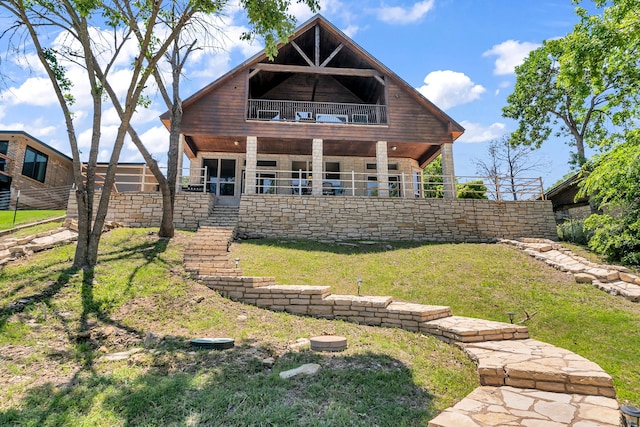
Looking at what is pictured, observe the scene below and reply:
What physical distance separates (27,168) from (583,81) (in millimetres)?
24653

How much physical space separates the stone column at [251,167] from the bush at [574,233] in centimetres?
1227

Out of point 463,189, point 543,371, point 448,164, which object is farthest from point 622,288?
point 463,189

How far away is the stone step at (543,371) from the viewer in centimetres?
342

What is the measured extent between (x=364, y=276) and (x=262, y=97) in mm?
12668

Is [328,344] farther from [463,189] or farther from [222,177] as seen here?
[463,189]

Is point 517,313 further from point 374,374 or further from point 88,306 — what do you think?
point 88,306

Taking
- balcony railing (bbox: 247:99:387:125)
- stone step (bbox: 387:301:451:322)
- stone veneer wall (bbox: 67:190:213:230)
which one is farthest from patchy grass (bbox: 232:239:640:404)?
balcony railing (bbox: 247:99:387:125)

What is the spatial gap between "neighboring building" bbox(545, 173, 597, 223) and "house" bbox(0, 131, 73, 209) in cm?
2673

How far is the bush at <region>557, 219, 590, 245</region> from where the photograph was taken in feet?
40.1

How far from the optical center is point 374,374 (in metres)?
3.86

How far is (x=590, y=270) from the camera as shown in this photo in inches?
344

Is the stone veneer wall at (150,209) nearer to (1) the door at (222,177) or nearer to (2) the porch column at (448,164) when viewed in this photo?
(1) the door at (222,177)

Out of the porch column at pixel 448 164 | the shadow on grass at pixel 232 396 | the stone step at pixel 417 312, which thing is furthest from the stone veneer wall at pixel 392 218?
the shadow on grass at pixel 232 396

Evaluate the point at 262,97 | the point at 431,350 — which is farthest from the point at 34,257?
the point at 262,97
